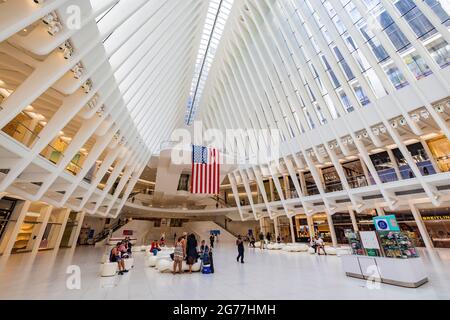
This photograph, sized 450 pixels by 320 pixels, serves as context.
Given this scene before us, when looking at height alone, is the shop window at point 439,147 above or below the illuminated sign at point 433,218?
above

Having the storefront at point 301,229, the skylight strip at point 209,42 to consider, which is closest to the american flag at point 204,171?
the skylight strip at point 209,42

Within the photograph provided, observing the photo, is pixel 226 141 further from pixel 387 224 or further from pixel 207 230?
pixel 387 224

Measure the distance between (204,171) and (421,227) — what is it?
15.3 meters

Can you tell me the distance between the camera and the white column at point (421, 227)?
1406 cm

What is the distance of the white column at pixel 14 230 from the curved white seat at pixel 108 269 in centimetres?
899

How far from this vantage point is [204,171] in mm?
16359

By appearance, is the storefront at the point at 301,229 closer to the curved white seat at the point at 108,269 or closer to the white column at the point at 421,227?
the white column at the point at 421,227

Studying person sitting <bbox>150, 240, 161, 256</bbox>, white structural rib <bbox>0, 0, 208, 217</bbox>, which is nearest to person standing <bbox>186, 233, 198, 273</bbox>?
person sitting <bbox>150, 240, 161, 256</bbox>

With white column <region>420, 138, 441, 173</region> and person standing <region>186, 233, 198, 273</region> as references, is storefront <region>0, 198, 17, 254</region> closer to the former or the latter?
person standing <region>186, 233, 198, 273</region>

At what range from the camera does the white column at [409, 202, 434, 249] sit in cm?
1406

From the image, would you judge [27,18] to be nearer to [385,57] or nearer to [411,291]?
[411,291]

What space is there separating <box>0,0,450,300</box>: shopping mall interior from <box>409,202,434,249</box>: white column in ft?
0.22

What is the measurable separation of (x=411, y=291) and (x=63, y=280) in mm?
9293
